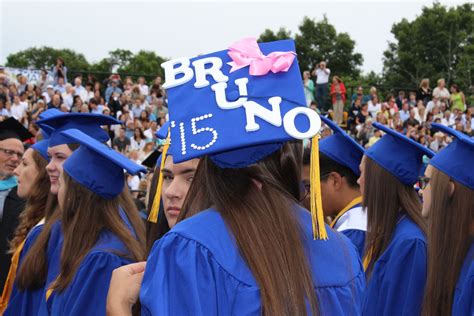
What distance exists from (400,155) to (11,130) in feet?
11.1

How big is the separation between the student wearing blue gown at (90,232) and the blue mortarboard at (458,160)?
149cm

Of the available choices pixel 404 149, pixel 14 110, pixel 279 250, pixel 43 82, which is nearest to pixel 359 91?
pixel 43 82

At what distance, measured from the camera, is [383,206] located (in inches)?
162

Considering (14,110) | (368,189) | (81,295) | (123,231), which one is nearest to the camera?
(81,295)

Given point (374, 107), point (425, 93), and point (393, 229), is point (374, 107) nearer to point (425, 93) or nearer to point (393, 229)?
point (425, 93)

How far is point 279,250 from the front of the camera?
73.8 inches

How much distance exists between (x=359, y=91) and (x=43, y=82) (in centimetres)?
1037

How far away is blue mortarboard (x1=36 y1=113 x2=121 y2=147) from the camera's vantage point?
4395 millimetres

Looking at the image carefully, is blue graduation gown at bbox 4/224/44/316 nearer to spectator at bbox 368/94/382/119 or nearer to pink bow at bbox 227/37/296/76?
pink bow at bbox 227/37/296/76

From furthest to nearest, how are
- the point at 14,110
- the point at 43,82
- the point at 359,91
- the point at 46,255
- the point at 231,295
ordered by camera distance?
the point at 359,91, the point at 43,82, the point at 14,110, the point at 46,255, the point at 231,295

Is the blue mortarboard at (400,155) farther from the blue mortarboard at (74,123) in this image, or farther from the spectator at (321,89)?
the spectator at (321,89)

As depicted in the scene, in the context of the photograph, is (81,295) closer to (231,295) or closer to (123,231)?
(123,231)

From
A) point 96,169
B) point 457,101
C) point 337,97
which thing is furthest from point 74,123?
point 457,101

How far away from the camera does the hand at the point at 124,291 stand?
207 centimetres
